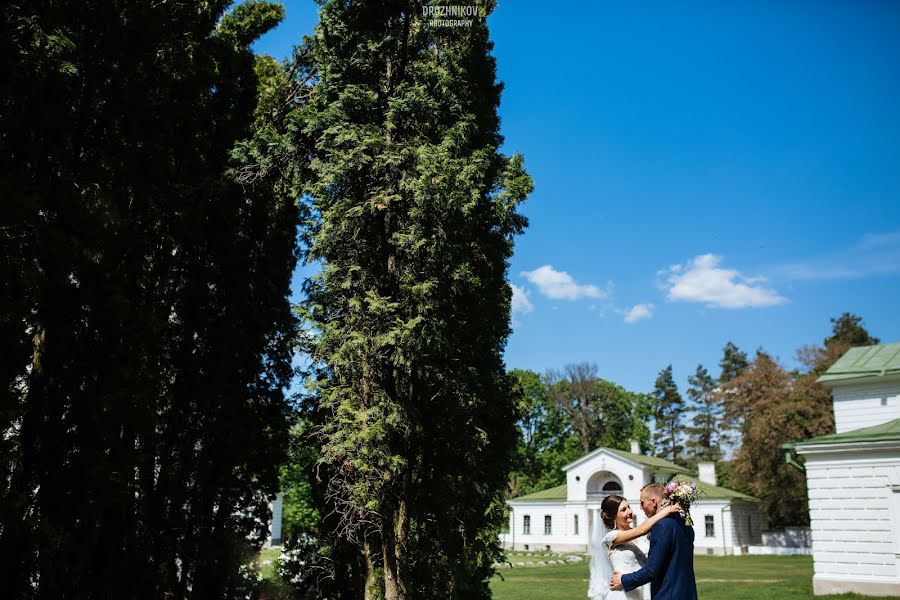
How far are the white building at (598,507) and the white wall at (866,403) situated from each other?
22728 mm

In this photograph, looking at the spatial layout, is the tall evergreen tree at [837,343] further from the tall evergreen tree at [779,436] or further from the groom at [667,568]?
the groom at [667,568]

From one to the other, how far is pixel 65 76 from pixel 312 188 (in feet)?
12.6

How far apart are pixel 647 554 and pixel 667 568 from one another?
0.45 m

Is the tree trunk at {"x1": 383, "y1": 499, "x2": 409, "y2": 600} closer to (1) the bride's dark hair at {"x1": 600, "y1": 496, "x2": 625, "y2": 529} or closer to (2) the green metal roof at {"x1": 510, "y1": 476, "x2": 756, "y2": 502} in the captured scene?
(1) the bride's dark hair at {"x1": 600, "y1": 496, "x2": 625, "y2": 529}

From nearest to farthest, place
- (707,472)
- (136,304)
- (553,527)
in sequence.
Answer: (136,304), (553,527), (707,472)

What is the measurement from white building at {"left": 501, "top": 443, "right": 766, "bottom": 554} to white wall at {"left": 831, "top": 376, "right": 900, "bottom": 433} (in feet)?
74.6

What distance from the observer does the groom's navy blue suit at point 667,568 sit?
508cm

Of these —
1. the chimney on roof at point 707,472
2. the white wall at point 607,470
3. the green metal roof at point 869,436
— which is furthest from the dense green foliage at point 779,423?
the green metal roof at point 869,436

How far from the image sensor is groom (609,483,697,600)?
508cm

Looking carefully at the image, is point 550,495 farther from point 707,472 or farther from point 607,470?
point 707,472

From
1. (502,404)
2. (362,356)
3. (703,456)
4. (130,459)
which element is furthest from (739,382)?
(130,459)

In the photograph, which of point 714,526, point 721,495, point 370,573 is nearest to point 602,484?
point 714,526

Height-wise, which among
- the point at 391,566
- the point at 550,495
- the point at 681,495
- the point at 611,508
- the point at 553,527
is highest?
the point at 681,495

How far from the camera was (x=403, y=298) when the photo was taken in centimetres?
999
